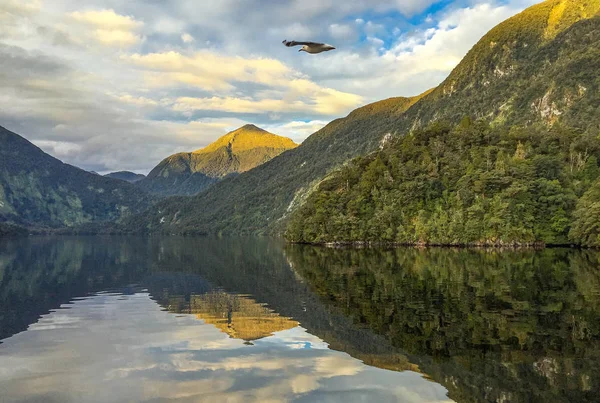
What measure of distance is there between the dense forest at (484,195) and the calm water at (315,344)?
318 ft

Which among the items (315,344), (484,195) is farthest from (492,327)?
(484,195)

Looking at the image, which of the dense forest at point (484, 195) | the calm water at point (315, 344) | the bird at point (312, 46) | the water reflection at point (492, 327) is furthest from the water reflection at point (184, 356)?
the dense forest at point (484, 195)

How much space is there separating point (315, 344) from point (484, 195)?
146 metres

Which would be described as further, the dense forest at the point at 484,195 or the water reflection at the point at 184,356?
the dense forest at the point at 484,195

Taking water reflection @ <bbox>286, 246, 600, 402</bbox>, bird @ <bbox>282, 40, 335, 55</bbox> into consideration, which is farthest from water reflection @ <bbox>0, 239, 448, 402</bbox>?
bird @ <bbox>282, 40, 335, 55</bbox>

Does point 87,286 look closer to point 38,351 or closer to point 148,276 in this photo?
point 148,276

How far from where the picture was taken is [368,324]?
1267 inches

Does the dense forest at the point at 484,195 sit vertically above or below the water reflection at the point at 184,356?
above

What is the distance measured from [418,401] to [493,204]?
144898 mm

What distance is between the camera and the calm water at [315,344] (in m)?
19.4

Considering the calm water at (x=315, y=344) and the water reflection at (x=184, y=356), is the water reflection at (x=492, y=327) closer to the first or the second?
the calm water at (x=315, y=344)

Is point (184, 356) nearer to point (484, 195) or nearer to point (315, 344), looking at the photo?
point (315, 344)

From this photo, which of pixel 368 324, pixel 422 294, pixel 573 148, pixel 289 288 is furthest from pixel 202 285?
pixel 573 148

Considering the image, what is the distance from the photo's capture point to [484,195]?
159375 millimetres
